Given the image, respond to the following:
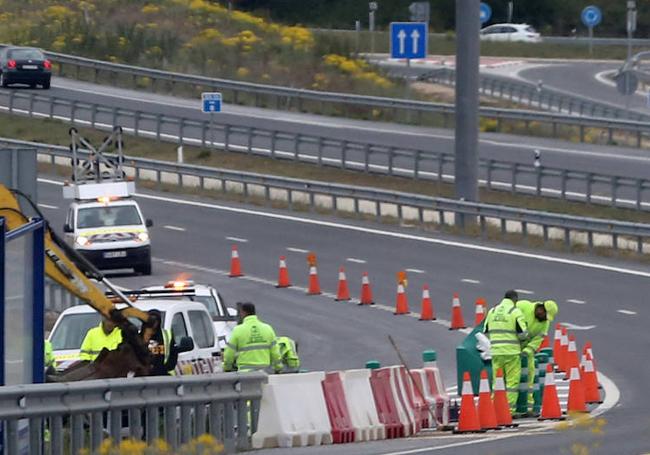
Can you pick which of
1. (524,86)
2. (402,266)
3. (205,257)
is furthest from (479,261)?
(524,86)

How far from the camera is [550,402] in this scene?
2022 centimetres

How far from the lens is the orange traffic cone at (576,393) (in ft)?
66.0

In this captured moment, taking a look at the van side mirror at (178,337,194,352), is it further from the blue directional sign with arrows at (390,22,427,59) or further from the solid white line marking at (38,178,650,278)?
the blue directional sign with arrows at (390,22,427,59)

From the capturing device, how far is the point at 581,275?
111 ft

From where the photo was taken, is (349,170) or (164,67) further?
(164,67)

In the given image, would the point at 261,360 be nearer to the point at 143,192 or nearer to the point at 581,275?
the point at 581,275

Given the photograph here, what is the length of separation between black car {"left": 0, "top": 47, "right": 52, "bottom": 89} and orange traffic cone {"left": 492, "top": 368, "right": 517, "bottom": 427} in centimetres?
4402

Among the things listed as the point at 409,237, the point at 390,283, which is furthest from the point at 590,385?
the point at 409,237

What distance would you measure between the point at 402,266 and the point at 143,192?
12.2 meters

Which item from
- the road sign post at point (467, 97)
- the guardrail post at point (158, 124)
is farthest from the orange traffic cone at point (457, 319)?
the guardrail post at point (158, 124)

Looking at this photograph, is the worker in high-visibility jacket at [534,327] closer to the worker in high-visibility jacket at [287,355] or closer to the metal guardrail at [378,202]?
the worker in high-visibility jacket at [287,355]

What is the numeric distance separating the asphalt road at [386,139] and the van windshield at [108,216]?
42.6ft

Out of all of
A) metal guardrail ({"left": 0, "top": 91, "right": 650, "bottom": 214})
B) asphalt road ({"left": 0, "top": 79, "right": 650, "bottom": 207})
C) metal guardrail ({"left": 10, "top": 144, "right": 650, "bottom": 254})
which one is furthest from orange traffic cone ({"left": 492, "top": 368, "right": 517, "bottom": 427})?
asphalt road ({"left": 0, "top": 79, "right": 650, "bottom": 207})

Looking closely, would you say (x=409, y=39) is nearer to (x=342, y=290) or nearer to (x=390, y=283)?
(x=390, y=283)
